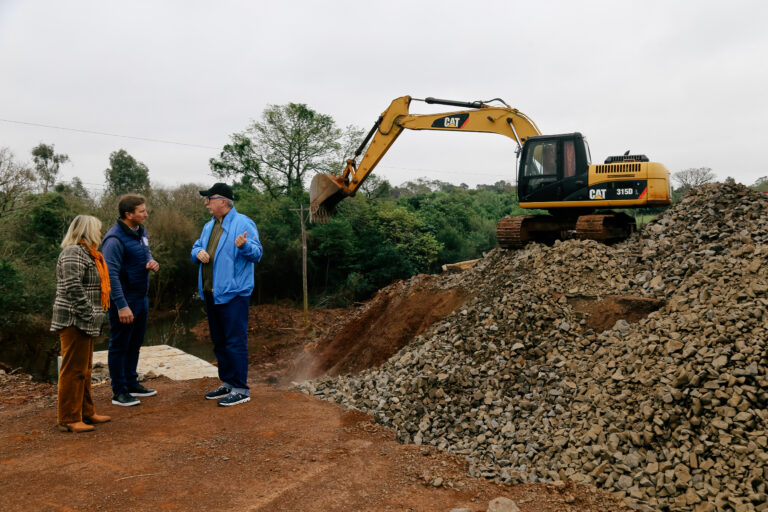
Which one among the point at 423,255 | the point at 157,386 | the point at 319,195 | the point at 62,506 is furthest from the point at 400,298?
the point at 423,255

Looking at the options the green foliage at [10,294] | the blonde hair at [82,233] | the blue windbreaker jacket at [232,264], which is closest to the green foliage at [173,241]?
the green foliage at [10,294]

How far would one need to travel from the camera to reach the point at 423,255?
2823 cm

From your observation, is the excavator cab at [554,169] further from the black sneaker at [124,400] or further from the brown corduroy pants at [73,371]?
the brown corduroy pants at [73,371]

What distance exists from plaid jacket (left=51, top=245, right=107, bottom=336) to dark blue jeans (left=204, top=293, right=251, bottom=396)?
3.23 ft

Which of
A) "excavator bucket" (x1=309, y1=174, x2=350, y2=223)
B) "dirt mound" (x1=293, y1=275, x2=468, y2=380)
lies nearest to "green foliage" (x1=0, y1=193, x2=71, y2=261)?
"excavator bucket" (x1=309, y1=174, x2=350, y2=223)

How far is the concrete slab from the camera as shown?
7.17 m

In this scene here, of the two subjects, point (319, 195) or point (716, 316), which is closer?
point (716, 316)

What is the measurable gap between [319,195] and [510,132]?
4452 mm

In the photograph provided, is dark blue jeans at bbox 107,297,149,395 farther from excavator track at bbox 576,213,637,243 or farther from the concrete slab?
excavator track at bbox 576,213,637,243

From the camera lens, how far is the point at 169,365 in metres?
7.72

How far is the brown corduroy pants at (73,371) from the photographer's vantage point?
13.1 feet

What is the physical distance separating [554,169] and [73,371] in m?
8.38

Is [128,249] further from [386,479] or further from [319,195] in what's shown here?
[319,195]

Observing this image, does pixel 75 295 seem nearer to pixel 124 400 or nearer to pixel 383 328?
pixel 124 400
